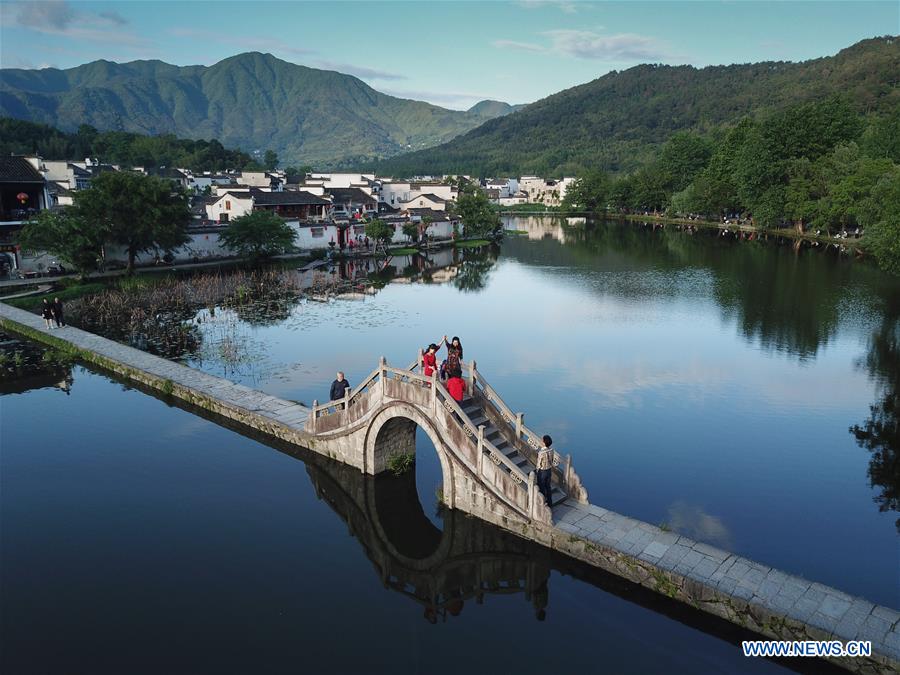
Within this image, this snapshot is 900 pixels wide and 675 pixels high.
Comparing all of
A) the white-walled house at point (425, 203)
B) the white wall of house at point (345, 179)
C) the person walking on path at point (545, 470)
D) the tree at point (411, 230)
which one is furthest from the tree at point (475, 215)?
the person walking on path at point (545, 470)

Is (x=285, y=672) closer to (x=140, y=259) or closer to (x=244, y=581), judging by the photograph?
(x=244, y=581)

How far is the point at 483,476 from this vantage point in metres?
16.9

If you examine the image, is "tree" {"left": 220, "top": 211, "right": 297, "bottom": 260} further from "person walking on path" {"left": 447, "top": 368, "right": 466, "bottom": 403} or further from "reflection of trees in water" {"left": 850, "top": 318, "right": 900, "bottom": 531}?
"reflection of trees in water" {"left": 850, "top": 318, "right": 900, "bottom": 531}

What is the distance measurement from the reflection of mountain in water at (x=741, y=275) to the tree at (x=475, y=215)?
4.78 m

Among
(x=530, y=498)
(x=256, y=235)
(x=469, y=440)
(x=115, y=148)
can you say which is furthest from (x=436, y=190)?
(x=530, y=498)

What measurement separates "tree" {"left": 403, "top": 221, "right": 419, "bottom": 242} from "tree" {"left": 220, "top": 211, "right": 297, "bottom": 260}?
2314 centimetres

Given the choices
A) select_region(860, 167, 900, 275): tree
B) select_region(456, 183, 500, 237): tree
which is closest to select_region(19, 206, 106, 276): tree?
select_region(456, 183, 500, 237): tree

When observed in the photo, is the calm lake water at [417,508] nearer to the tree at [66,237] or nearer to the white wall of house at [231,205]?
the tree at [66,237]

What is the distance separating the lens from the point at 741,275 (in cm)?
5716

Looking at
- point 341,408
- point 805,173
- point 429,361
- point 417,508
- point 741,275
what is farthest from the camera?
point 805,173

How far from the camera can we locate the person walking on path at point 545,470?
623 inches

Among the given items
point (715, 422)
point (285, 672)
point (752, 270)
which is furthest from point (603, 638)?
point (752, 270)

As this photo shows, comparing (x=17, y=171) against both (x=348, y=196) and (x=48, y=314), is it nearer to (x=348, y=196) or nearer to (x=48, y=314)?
(x=48, y=314)

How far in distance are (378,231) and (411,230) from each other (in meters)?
9.22
